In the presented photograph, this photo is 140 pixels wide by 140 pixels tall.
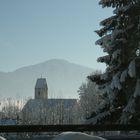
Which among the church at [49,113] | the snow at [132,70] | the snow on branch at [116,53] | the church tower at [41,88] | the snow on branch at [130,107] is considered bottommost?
the snow on branch at [130,107]

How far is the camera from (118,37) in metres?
21.1

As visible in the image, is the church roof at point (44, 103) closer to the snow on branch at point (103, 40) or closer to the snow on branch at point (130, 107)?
the snow on branch at point (103, 40)

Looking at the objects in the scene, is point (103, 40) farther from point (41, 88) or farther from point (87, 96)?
point (41, 88)

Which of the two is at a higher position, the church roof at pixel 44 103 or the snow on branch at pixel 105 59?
the church roof at pixel 44 103

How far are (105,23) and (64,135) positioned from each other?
16.7 meters

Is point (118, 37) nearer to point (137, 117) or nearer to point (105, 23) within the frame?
point (105, 23)

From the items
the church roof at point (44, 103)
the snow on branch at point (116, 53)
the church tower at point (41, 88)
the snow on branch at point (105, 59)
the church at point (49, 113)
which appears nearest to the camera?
the snow on branch at point (116, 53)

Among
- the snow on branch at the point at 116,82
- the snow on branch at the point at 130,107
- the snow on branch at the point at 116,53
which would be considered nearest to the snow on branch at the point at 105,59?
the snow on branch at the point at 116,53

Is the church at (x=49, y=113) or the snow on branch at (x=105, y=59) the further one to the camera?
the church at (x=49, y=113)

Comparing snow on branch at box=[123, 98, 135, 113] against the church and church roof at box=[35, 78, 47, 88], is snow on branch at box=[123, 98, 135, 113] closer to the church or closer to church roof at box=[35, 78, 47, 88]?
the church

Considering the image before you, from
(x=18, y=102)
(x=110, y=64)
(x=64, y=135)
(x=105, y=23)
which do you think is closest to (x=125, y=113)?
(x=110, y=64)

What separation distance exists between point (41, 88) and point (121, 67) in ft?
498

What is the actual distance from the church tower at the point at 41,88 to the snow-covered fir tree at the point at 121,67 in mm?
149397

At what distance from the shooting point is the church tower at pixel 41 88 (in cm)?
17125
